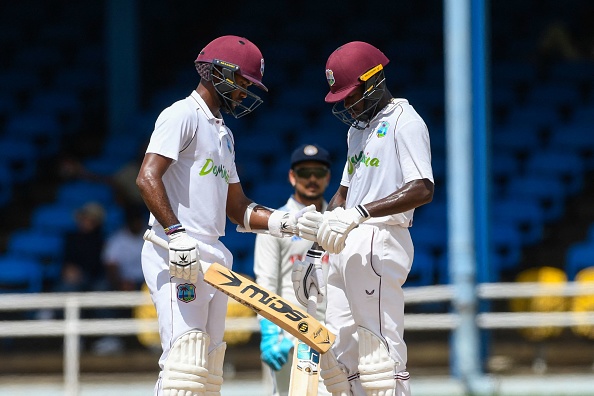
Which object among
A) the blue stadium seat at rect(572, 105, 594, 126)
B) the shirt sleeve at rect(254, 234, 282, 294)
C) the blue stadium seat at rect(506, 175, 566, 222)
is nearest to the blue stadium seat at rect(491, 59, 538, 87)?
the blue stadium seat at rect(572, 105, 594, 126)

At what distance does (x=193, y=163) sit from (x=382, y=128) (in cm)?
98

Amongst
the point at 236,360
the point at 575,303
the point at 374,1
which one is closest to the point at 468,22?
the point at 575,303

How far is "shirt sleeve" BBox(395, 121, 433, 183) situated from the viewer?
621cm

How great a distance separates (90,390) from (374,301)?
479cm

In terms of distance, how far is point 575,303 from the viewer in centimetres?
1097

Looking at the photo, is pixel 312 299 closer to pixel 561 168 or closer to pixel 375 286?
pixel 375 286

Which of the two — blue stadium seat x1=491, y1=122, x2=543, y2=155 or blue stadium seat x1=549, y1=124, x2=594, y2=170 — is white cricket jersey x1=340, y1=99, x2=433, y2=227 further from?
blue stadium seat x1=549, y1=124, x2=594, y2=170

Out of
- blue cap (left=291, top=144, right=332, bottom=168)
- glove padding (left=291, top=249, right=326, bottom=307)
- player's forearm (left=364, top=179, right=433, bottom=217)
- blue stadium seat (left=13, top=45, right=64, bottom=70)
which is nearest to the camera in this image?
player's forearm (left=364, top=179, right=433, bottom=217)

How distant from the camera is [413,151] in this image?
623 cm

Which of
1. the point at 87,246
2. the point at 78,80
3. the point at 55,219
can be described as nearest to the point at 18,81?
the point at 78,80

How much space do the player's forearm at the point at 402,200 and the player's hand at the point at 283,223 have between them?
506 mm

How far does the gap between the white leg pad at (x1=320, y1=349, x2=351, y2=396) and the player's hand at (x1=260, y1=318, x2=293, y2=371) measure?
2.64 feet

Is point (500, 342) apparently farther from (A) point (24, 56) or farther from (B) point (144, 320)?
(A) point (24, 56)

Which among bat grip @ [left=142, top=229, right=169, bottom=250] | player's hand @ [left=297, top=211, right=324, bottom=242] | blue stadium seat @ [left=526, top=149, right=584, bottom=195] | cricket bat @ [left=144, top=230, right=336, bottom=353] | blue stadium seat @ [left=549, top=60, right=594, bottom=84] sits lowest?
cricket bat @ [left=144, top=230, right=336, bottom=353]
